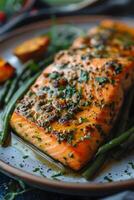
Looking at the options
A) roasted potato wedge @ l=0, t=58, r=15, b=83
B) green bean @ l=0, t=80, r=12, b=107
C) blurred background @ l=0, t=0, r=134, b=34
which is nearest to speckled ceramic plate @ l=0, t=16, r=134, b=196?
green bean @ l=0, t=80, r=12, b=107

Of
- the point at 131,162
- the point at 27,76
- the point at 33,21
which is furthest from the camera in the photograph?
the point at 33,21

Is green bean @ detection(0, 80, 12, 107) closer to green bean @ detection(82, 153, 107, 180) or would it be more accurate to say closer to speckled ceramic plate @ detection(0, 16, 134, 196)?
speckled ceramic plate @ detection(0, 16, 134, 196)

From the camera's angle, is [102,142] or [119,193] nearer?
[119,193]

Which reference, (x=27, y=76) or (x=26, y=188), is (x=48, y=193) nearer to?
(x=26, y=188)

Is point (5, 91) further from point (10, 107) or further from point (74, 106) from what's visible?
point (74, 106)

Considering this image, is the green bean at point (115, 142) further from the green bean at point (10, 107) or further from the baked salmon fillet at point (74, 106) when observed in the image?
the green bean at point (10, 107)

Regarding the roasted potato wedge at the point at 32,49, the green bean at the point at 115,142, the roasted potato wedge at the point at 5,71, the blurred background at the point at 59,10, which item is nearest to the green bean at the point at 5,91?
the roasted potato wedge at the point at 5,71

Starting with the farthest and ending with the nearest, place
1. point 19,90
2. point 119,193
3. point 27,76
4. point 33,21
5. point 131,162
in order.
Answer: point 33,21
point 27,76
point 19,90
point 131,162
point 119,193

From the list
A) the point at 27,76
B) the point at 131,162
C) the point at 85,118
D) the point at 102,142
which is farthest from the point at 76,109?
the point at 27,76
